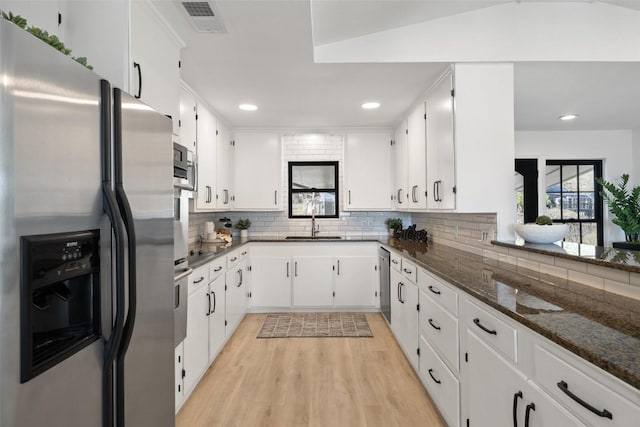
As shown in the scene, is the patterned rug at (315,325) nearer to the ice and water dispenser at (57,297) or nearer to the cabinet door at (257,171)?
the cabinet door at (257,171)

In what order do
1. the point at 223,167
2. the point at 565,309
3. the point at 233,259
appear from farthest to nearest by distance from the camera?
the point at 223,167, the point at 233,259, the point at 565,309

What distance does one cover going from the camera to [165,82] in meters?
2.04

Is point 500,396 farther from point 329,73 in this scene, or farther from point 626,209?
point 626,209

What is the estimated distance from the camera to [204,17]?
6.46ft

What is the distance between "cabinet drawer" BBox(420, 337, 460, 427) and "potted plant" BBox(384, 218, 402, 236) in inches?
88.6

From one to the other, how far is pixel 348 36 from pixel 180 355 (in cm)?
237

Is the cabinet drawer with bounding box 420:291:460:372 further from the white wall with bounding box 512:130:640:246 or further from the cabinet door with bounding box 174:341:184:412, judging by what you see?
the white wall with bounding box 512:130:640:246

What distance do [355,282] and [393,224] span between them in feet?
3.12

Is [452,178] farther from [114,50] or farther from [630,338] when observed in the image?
[114,50]

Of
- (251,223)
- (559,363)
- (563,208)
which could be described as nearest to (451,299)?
(559,363)

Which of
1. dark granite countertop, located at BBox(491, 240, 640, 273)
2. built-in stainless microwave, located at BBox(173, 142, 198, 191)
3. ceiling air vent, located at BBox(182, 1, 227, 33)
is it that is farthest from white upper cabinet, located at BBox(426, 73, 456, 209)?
built-in stainless microwave, located at BBox(173, 142, 198, 191)

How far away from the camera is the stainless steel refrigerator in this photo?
0.68 meters

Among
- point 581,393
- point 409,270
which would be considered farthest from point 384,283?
point 581,393

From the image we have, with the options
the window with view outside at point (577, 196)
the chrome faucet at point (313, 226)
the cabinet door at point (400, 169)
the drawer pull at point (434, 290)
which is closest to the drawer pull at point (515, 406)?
the drawer pull at point (434, 290)
